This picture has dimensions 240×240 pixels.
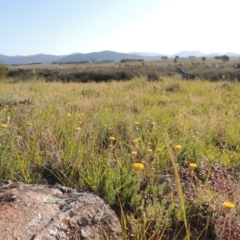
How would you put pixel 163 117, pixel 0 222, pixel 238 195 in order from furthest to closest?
1. pixel 163 117
2. pixel 238 195
3. pixel 0 222

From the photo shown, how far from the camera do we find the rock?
123 centimetres

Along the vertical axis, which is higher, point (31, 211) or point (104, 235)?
point (31, 211)

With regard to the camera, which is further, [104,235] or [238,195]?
[238,195]

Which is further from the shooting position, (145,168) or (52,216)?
(145,168)

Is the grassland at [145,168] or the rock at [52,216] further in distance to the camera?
the grassland at [145,168]

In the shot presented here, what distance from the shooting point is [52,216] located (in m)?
1.35

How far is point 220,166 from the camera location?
7.60 ft

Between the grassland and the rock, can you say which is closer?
the rock

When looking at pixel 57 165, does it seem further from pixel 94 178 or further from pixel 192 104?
pixel 192 104

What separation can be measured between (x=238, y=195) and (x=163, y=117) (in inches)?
84.2

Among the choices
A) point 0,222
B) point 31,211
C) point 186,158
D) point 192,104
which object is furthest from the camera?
point 192,104

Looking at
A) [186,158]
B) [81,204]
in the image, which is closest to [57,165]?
[81,204]

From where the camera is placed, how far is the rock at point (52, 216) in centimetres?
123

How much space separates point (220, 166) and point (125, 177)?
34.4 inches
